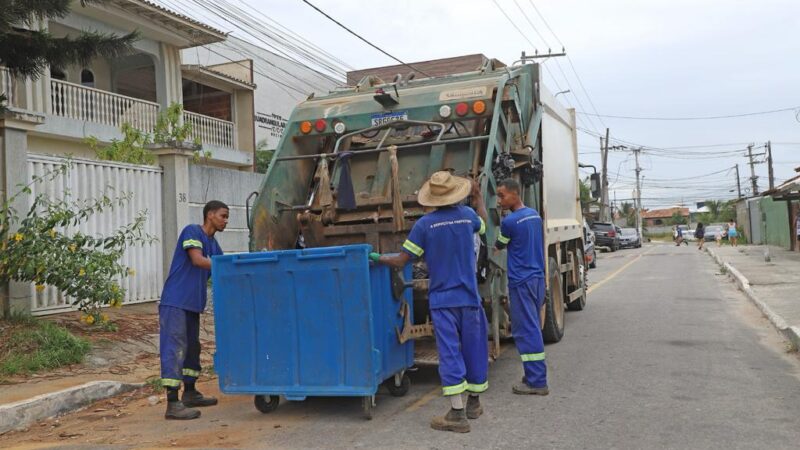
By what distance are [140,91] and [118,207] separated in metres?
11.6

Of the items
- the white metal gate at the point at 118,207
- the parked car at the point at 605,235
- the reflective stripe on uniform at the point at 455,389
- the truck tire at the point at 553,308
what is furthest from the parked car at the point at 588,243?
the parked car at the point at 605,235

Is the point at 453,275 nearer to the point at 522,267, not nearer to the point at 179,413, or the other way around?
the point at 522,267

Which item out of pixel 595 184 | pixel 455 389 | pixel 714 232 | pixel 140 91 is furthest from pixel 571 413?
pixel 714 232

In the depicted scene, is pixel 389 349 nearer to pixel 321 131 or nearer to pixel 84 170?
pixel 321 131

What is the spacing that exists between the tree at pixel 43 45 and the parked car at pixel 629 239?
3611cm

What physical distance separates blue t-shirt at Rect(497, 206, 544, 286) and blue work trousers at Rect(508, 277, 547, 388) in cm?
7

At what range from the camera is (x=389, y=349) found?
4758mm

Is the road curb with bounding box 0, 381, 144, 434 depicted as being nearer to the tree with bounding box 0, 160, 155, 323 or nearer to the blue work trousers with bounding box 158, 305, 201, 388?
the blue work trousers with bounding box 158, 305, 201, 388

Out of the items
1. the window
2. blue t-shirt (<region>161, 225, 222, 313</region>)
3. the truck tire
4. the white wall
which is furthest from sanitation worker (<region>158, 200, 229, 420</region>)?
the white wall

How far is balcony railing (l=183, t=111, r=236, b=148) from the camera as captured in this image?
17.3 meters

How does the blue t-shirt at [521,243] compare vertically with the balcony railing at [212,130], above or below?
below

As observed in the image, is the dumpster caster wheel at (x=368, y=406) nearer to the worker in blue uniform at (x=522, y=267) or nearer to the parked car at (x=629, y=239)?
the worker in blue uniform at (x=522, y=267)

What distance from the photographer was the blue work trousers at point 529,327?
5.32 metres

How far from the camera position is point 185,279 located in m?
5.16
